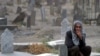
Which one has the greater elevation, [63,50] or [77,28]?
[77,28]

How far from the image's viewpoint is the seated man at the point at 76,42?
28.7ft

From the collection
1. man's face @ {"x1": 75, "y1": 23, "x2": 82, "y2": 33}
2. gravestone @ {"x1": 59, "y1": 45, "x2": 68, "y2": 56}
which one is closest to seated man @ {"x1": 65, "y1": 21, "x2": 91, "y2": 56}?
man's face @ {"x1": 75, "y1": 23, "x2": 82, "y2": 33}

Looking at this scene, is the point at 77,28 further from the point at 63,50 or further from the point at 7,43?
the point at 7,43


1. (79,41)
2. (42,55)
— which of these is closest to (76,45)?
(79,41)

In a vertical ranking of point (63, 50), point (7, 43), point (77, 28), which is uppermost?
point (77, 28)

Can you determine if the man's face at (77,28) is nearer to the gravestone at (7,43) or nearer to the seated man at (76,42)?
the seated man at (76,42)

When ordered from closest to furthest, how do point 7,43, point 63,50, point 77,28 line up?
1. point 63,50
2. point 77,28
3. point 7,43

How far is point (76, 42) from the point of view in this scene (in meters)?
8.87

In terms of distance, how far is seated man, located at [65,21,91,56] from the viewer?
28.7 ft

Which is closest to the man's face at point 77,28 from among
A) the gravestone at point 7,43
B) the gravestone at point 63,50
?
the gravestone at point 63,50

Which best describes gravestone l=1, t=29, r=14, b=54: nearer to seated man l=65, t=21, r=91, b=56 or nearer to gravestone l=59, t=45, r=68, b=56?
seated man l=65, t=21, r=91, b=56

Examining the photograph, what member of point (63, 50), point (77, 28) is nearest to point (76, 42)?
A: point (77, 28)

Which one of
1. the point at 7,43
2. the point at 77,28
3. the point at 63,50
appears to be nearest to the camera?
the point at 63,50

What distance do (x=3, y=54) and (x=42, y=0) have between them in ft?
92.3
